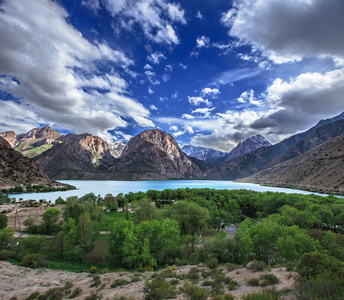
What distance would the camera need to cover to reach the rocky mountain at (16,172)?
137 meters

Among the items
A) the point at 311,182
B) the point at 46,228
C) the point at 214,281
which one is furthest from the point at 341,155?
the point at 46,228

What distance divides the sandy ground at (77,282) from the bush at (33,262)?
1311mm

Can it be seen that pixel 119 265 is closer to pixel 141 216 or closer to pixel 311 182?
pixel 141 216

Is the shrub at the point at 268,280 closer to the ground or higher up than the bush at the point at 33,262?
higher up

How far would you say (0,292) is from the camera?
1677 cm

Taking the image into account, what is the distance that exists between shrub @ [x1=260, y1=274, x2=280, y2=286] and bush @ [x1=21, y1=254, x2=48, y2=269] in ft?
87.1

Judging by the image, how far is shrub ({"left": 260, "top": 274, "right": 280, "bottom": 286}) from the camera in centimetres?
1368

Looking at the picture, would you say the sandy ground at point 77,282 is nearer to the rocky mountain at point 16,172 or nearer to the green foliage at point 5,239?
the green foliage at point 5,239

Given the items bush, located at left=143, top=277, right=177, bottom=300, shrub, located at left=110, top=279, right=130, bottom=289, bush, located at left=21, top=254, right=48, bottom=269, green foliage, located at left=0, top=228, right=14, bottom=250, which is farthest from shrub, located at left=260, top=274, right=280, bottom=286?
green foliage, located at left=0, top=228, right=14, bottom=250

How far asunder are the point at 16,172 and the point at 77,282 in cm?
17340

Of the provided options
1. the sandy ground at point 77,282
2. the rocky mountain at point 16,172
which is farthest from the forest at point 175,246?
the rocky mountain at point 16,172

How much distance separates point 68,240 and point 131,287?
19.6 m

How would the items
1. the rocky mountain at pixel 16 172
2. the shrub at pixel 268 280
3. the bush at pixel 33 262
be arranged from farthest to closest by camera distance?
the rocky mountain at pixel 16 172 < the bush at pixel 33 262 < the shrub at pixel 268 280

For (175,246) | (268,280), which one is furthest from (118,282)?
(175,246)
